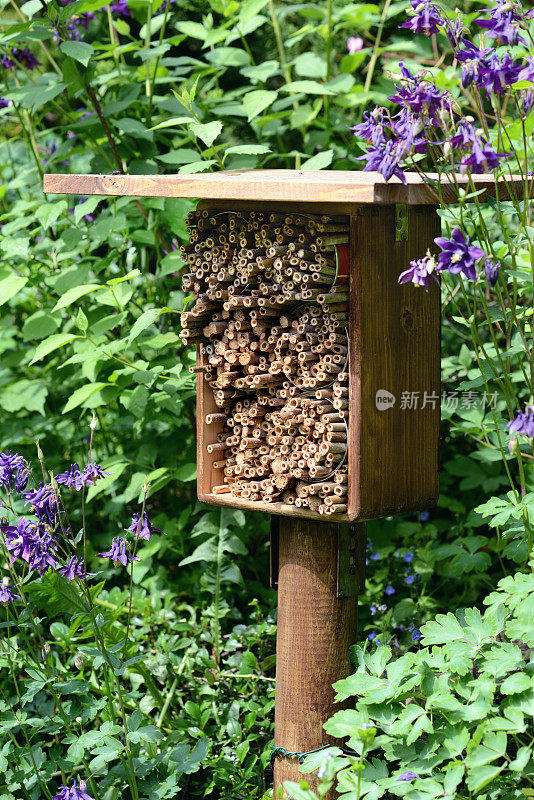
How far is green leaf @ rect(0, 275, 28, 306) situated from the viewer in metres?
2.82

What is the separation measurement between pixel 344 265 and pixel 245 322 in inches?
12.7

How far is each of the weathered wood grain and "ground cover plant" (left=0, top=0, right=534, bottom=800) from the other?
0.07 meters

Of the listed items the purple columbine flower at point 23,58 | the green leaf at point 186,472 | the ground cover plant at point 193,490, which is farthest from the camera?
the purple columbine flower at point 23,58

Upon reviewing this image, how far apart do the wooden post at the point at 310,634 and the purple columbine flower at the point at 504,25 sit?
1157 millimetres

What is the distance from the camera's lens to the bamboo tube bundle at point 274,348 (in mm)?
2070

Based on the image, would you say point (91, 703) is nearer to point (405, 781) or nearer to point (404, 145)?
point (405, 781)

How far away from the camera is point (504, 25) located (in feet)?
5.90

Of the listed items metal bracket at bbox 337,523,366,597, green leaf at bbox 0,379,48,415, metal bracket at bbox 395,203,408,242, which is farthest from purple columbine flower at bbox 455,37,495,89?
green leaf at bbox 0,379,48,415

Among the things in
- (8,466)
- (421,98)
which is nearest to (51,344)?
(8,466)

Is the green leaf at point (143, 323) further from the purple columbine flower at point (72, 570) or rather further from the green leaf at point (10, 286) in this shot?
the purple columbine flower at point (72, 570)

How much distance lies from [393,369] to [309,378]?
196 mm

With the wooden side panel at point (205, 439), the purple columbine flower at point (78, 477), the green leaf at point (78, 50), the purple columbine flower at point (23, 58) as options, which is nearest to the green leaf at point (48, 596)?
the purple columbine flower at point (78, 477)

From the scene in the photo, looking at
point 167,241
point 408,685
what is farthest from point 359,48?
point 408,685

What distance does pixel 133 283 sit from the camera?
3.47m
